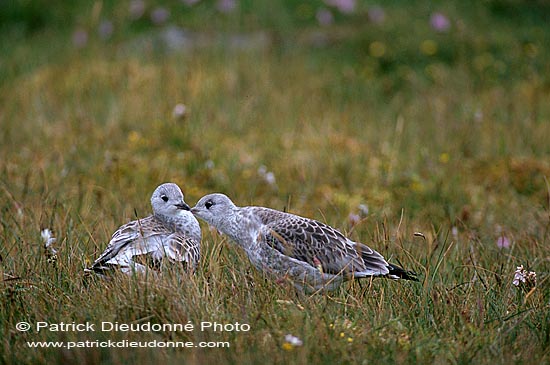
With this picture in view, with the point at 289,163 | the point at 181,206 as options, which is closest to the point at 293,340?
the point at 181,206

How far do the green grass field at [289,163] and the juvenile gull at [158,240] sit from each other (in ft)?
0.46

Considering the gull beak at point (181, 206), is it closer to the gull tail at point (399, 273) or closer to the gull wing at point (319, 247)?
the gull wing at point (319, 247)

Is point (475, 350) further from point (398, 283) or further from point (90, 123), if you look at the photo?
point (90, 123)

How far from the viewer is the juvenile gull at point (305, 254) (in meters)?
4.75

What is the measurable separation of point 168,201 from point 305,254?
110 cm

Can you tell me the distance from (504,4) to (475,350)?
10.3 meters

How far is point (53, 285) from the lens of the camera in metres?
4.44

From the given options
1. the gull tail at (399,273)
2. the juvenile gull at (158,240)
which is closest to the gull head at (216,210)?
the juvenile gull at (158,240)

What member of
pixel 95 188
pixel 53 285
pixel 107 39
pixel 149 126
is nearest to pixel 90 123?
pixel 149 126

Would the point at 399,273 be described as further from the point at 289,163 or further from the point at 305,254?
the point at 289,163

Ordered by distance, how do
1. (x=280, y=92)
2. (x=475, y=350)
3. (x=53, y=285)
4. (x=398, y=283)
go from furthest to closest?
(x=280, y=92), (x=398, y=283), (x=53, y=285), (x=475, y=350)

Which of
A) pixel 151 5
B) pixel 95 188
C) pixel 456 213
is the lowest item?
pixel 456 213

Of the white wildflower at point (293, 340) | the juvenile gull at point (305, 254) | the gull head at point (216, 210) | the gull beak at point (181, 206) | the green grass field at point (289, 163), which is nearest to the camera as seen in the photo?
the white wildflower at point (293, 340)

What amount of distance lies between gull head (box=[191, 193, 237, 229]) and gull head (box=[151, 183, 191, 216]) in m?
0.18
